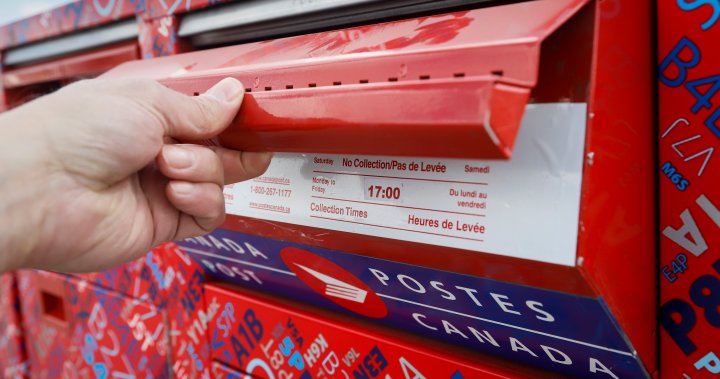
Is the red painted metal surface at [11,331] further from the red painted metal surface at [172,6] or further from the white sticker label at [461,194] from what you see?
the white sticker label at [461,194]

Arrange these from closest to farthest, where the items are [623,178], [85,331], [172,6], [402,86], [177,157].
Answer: [402,86] → [623,178] → [177,157] → [172,6] → [85,331]

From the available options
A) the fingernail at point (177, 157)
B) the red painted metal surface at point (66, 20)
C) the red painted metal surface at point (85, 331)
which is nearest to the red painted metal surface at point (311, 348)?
the red painted metal surface at point (85, 331)

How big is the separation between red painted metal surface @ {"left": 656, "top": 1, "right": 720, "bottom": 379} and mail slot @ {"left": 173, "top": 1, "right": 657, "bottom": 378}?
0.02 metres

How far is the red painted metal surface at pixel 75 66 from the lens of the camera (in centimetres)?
142

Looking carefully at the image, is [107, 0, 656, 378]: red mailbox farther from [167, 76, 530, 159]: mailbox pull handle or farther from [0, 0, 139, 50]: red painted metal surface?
[0, 0, 139, 50]: red painted metal surface

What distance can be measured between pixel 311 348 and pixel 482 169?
24.2 inches

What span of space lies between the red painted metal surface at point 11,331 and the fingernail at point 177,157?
1.78 m

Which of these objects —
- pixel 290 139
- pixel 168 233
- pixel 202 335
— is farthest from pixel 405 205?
pixel 202 335

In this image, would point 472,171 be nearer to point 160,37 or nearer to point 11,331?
point 160,37

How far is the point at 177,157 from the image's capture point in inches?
32.6

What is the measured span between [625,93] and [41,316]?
219 cm

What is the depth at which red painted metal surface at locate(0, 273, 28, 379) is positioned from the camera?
2168mm

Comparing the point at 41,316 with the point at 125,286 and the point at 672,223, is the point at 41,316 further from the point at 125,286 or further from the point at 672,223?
the point at 672,223

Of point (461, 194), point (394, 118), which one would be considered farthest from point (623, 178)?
point (394, 118)
